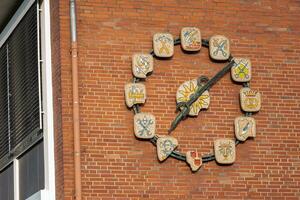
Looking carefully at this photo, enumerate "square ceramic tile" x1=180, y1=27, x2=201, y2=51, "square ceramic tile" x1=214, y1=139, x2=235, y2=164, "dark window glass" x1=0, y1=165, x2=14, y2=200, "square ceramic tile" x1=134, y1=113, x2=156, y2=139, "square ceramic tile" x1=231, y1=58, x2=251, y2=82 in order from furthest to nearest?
1. "dark window glass" x1=0, y1=165, x2=14, y2=200
2. "square ceramic tile" x1=231, y1=58, x2=251, y2=82
3. "square ceramic tile" x1=180, y1=27, x2=201, y2=51
4. "square ceramic tile" x1=214, y1=139, x2=235, y2=164
5. "square ceramic tile" x1=134, y1=113, x2=156, y2=139

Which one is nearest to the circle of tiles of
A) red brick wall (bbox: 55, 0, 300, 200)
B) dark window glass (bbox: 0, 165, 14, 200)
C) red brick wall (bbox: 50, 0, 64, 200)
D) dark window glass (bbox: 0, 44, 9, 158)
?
red brick wall (bbox: 55, 0, 300, 200)

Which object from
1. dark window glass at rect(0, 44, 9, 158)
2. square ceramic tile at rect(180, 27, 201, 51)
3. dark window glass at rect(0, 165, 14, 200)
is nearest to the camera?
square ceramic tile at rect(180, 27, 201, 51)

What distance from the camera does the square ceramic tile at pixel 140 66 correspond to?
1831 cm

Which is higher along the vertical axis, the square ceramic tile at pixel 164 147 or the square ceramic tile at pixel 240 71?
the square ceramic tile at pixel 240 71

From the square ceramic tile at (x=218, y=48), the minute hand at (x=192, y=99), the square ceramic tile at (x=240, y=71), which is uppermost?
the square ceramic tile at (x=218, y=48)

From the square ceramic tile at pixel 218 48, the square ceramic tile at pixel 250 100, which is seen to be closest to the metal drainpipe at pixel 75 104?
the square ceramic tile at pixel 218 48

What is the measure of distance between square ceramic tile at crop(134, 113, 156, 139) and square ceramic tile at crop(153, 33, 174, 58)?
1123 millimetres

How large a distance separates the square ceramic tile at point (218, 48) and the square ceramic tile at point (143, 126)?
1647 mm

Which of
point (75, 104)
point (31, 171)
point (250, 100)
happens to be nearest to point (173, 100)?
point (250, 100)

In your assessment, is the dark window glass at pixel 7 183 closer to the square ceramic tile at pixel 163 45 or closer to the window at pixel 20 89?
the window at pixel 20 89

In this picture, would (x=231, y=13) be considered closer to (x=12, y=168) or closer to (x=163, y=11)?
(x=163, y=11)

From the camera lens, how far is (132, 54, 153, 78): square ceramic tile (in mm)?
18312

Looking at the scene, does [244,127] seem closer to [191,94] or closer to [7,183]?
[191,94]

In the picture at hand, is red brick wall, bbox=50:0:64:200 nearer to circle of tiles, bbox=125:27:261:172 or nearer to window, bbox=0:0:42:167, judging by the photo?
window, bbox=0:0:42:167
